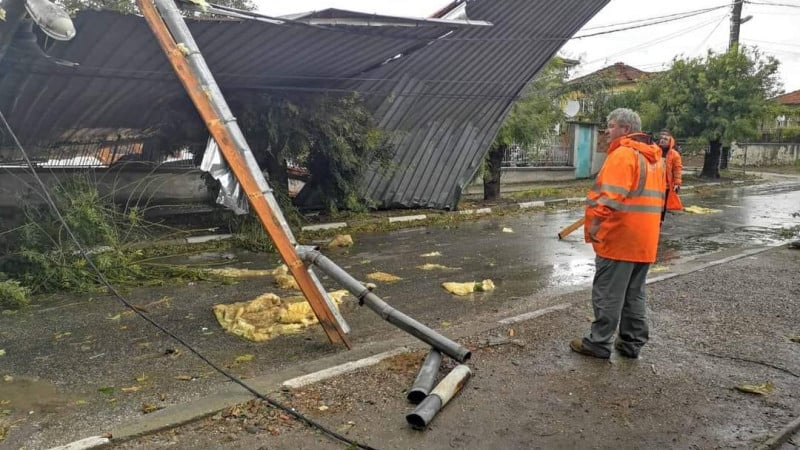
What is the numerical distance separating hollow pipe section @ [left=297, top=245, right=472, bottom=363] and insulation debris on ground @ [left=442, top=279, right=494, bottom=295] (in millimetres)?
2327

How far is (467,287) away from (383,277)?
3.90 feet

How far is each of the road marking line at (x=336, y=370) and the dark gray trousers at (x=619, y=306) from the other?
4.92 feet

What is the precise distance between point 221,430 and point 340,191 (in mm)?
8857

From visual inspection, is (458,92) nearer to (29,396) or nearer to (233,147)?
(233,147)

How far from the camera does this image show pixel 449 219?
12797 millimetres

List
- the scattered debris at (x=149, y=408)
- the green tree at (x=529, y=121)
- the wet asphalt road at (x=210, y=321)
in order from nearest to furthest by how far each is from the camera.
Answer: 1. the scattered debris at (x=149, y=408)
2. the wet asphalt road at (x=210, y=321)
3. the green tree at (x=529, y=121)

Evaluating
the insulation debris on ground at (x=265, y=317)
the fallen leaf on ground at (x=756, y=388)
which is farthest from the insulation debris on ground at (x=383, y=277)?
the fallen leaf on ground at (x=756, y=388)

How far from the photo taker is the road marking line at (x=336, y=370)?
3.90m

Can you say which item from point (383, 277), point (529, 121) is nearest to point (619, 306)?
point (383, 277)

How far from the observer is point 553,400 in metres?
3.74

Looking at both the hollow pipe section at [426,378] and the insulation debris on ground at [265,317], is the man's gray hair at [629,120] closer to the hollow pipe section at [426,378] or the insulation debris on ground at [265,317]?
the hollow pipe section at [426,378]

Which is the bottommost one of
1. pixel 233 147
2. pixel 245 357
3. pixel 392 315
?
pixel 245 357

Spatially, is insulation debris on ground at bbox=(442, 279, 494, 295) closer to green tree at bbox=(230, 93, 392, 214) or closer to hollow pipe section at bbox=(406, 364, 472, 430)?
hollow pipe section at bbox=(406, 364, 472, 430)

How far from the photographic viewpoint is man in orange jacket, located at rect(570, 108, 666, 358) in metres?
4.16
